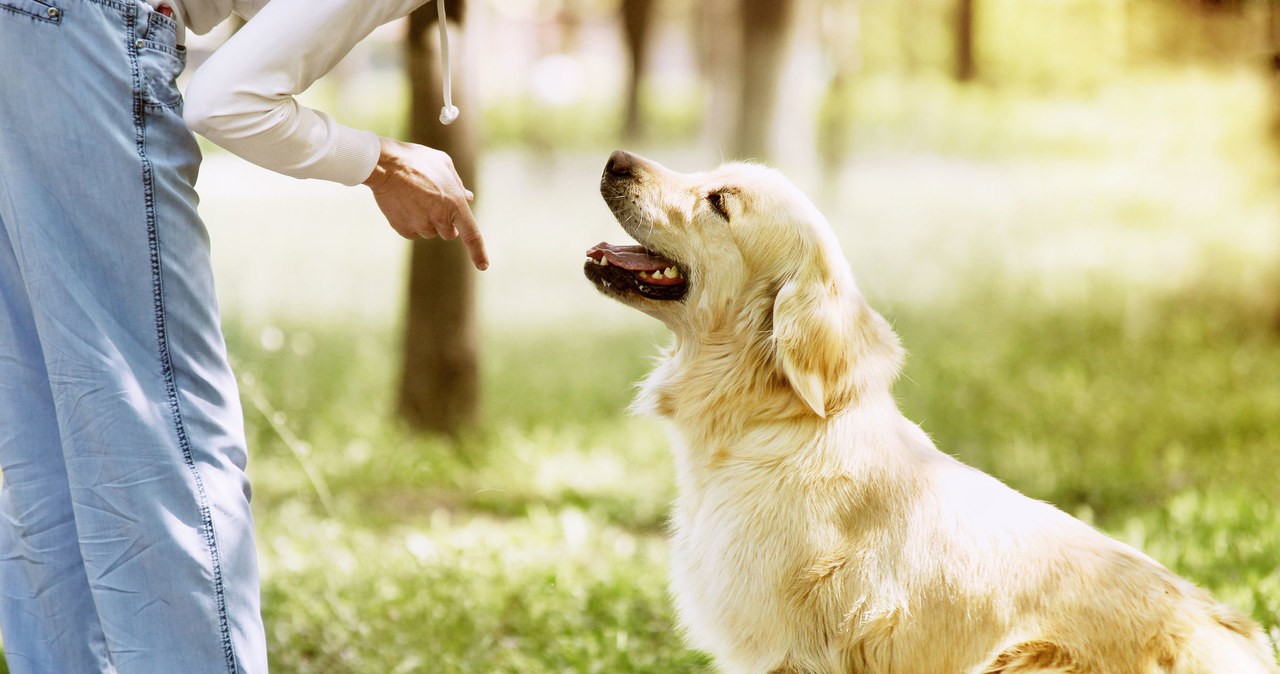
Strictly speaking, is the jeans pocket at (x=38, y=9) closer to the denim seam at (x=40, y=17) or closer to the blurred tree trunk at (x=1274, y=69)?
the denim seam at (x=40, y=17)

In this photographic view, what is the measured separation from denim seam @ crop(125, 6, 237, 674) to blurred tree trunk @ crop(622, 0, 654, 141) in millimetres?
16422

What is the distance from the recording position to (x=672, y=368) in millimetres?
2838

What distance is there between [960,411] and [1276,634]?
3.19 metres

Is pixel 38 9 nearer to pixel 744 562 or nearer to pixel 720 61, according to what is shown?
pixel 744 562

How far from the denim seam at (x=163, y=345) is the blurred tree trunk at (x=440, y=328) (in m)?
3.80

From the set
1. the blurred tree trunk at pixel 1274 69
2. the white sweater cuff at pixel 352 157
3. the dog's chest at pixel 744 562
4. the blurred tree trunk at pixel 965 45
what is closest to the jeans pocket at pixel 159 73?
the white sweater cuff at pixel 352 157

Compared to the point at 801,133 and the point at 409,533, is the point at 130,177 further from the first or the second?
the point at 801,133

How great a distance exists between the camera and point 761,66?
10047mm

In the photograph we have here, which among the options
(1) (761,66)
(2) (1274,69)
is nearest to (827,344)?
(2) (1274,69)

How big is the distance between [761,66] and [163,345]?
8.78 meters

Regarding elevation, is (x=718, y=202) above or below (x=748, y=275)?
above

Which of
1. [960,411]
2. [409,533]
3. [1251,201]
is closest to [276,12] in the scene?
[409,533]

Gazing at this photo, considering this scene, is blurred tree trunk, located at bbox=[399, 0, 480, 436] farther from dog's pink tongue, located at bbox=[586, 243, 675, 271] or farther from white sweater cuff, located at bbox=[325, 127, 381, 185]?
white sweater cuff, located at bbox=[325, 127, 381, 185]

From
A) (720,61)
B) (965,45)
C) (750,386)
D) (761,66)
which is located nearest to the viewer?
(750,386)
